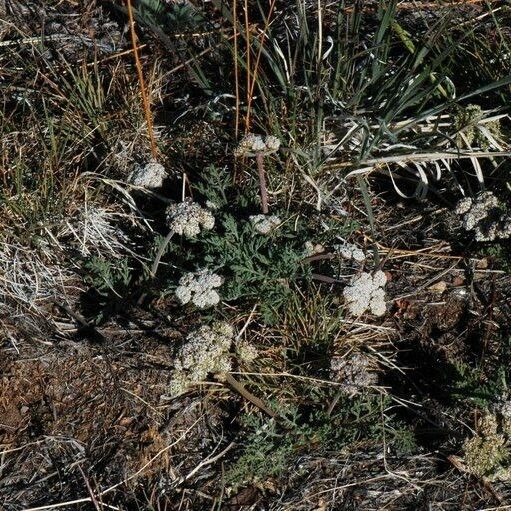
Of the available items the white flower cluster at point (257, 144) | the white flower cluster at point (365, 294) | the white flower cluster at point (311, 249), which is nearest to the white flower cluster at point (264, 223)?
the white flower cluster at point (311, 249)

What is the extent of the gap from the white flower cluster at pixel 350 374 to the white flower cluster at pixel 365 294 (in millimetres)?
220

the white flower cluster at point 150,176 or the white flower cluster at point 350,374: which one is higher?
the white flower cluster at point 150,176

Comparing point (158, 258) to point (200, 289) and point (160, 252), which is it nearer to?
point (160, 252)

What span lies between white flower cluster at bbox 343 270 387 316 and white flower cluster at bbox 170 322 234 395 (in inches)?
18.9

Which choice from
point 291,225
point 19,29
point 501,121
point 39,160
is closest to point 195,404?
point 291,225

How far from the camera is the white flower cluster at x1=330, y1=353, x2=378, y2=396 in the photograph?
309 cm

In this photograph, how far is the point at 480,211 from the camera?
3.45 meters

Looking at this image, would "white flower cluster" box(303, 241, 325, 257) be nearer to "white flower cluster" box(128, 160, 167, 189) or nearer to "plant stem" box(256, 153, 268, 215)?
"plant stem" box(256, 153, 268, 215)

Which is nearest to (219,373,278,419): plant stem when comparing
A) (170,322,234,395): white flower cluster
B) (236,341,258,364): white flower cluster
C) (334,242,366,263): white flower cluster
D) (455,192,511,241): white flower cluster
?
(236,341,258,364): white flower cluster

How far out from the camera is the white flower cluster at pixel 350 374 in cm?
309

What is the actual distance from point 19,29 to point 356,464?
113 inches

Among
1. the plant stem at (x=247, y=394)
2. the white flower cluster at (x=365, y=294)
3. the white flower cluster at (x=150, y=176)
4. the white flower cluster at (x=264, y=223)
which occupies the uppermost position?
the white flower cluster at (x=150, y=176)

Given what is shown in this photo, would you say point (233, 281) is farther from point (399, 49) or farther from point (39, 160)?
point (399, 49)

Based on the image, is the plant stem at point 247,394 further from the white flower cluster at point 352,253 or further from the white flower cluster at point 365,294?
the white flower cluster at point 352,253
